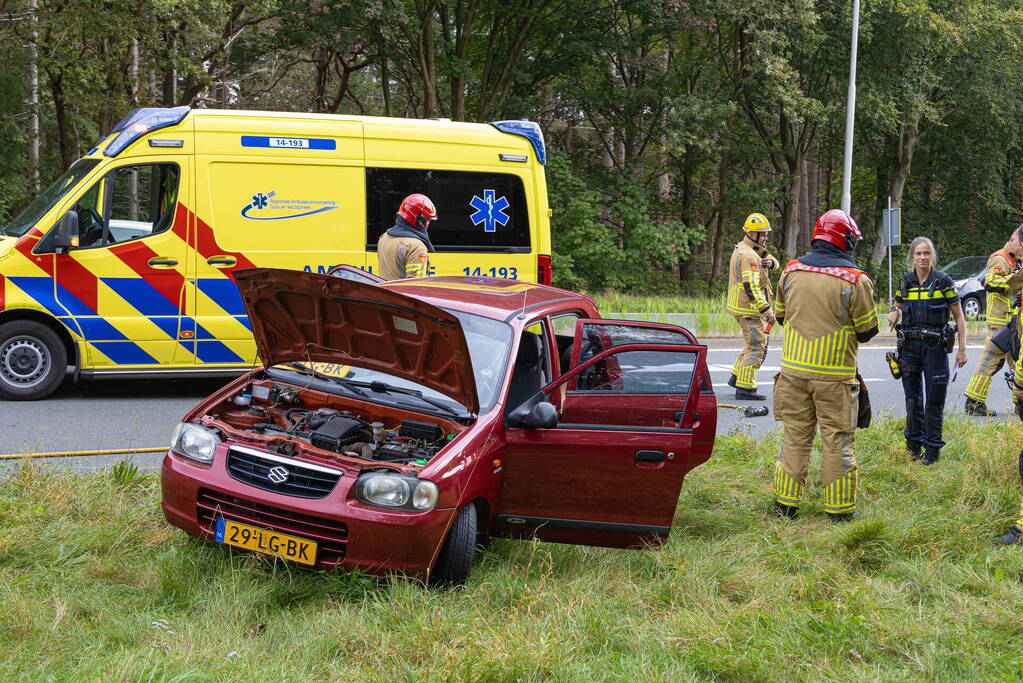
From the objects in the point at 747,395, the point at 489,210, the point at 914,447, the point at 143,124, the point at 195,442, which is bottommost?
the point at 747,395

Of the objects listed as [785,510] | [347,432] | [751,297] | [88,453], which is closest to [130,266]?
[88,453]

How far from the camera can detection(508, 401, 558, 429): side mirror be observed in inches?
190

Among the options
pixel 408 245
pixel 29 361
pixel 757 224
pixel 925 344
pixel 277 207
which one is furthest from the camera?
pixel 757 224

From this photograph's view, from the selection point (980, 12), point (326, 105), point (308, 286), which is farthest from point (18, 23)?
point (980, 12)

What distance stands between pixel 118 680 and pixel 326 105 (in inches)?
1016

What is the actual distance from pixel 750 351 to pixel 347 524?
268 inches

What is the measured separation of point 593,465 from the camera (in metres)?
4.97

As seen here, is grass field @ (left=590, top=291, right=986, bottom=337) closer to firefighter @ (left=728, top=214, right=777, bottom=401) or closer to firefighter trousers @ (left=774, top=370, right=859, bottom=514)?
firefighter @ (left=728, top=214, right=777, bottom=401)

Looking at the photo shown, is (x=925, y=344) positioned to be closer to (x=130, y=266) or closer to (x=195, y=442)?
(x=195, y=442)

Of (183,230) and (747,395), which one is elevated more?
(183,230)

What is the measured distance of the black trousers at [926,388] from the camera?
7.68 metres

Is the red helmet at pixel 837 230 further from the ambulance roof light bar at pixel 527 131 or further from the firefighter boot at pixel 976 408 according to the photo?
the firefighter boot at pixel 976 408

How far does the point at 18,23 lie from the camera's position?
16500mm

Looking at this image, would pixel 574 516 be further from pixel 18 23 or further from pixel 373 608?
pixel 18 23
